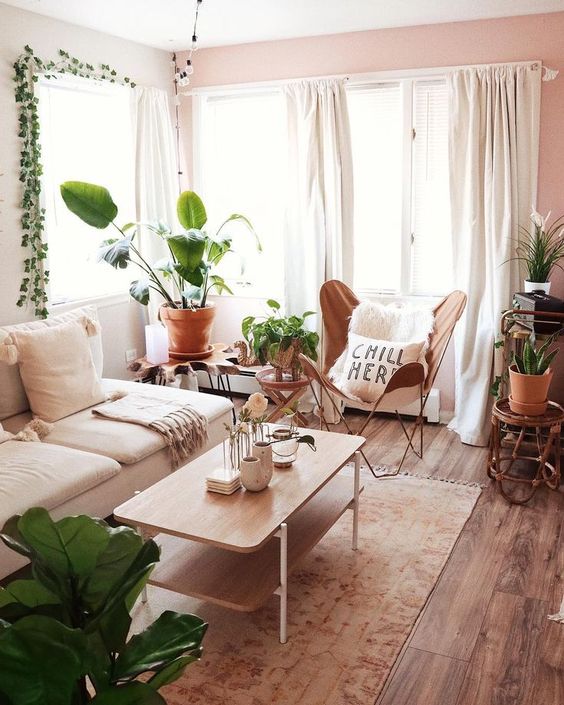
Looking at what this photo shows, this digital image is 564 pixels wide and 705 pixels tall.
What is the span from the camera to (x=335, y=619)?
277 cm

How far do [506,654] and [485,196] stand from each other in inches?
109

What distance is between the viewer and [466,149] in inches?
175

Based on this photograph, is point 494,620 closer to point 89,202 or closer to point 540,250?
point 540,250

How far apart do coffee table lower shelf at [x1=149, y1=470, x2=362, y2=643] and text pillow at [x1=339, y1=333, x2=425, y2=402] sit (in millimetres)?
1255

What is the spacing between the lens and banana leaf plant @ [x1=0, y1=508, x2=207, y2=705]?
1000 millimetres

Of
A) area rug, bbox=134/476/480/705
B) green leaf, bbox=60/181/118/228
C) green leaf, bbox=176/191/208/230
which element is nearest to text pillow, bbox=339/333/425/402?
area rug, bbox=134/476/480/705

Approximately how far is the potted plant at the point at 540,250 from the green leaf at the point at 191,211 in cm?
200

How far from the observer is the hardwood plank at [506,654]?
7.71 ft

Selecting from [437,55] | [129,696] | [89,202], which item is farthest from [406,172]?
[129,696]

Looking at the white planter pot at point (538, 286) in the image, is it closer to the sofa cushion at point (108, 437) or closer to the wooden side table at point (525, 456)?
the wooden side table at point (525, 456)

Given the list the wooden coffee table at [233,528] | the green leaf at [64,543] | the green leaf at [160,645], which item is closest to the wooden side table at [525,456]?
the wooden coffee table at [233,528]

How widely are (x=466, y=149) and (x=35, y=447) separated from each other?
119 inches

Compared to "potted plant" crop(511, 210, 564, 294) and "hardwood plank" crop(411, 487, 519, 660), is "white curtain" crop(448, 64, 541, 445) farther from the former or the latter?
"hardwood plank" crop(411, 487, 519, 660)

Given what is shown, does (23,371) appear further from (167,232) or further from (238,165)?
(238,165)
